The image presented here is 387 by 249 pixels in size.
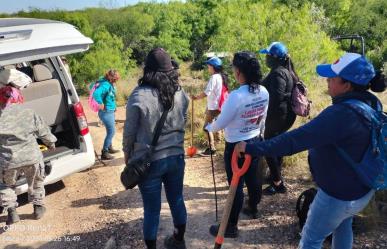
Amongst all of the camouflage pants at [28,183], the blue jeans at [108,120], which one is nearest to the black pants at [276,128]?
the camouflage pants at [28,183]

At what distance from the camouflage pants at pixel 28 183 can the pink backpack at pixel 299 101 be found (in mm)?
2796

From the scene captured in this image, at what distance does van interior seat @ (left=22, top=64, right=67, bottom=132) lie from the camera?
5.10 meters

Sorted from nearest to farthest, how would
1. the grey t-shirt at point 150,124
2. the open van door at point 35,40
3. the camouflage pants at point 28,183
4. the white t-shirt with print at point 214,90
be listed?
the grey t-shirt at point 150,124 → the open van door at point 35,40 → the camouflage pants at point 28,183 → the white t-shirt with print at point 214,90

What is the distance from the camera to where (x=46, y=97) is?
5211 millimetres

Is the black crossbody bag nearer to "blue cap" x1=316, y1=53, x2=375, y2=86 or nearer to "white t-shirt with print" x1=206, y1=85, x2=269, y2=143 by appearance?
"white t-shirt with print" x1=206, y1=85, x2=269, y2=143

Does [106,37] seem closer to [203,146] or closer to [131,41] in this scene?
[131,41]

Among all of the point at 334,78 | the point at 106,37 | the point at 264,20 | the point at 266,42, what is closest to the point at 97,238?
the point at 334,78

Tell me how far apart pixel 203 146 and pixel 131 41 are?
1152 cm

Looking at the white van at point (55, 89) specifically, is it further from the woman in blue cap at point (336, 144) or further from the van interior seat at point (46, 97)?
the woman in blue cap at point (336, 144)

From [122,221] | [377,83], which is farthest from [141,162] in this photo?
[377,83]

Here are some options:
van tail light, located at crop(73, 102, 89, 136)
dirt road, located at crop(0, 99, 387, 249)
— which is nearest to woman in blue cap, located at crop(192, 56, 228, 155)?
dirt road, located at crop(0, 99, 387, 249)

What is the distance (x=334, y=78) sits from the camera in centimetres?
244

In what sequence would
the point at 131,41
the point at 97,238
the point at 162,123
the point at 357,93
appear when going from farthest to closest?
the point at 131,41 → the point at 97,238 → the point at 162,123 → the point at 357,93

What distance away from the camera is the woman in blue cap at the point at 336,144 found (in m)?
2.29
